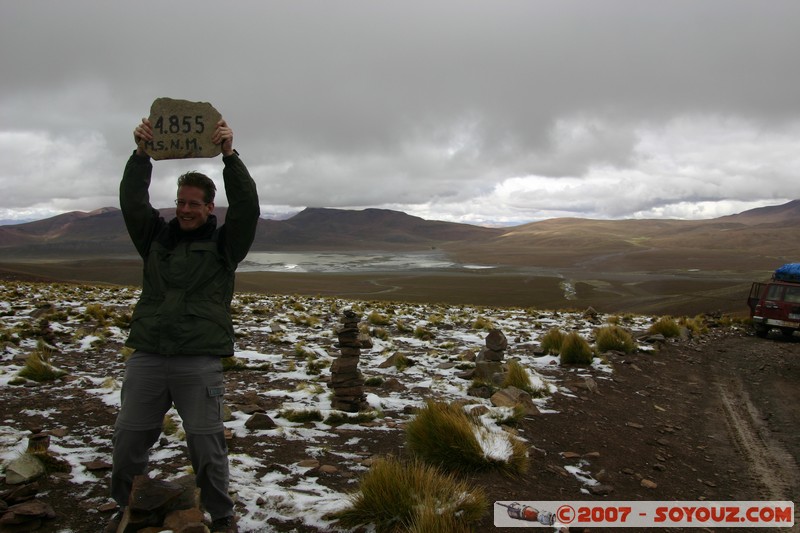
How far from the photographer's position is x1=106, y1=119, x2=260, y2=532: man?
2.89 meters

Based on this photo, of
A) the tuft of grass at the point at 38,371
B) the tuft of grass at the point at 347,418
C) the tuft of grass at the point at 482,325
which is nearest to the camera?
the tuft of grass at the point at 347,418

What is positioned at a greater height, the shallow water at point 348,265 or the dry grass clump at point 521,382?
the dry grass clump at point 521,382

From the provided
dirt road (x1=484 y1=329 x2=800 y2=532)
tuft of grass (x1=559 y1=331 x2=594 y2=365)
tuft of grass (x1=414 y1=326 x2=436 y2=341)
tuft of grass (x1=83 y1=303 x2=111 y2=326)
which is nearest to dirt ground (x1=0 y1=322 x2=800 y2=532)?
dirt road (x1=484 y1=329 x2=800 y2=532)

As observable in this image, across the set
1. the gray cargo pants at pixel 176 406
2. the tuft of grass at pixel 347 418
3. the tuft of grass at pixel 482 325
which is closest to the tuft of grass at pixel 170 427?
the tuft of grass at pixel 347 418

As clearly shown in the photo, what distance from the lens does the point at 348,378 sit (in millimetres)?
6309

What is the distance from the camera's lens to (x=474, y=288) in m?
51.2

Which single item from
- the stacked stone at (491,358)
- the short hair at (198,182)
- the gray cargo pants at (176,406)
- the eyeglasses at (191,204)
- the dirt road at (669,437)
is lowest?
the dirt road at (669,437)

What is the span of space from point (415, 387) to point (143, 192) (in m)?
5.12

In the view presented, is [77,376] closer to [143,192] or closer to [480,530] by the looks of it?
[143,192]

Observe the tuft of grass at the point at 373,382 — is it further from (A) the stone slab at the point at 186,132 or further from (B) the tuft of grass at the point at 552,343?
(A) the stone slab at the point at 186,132

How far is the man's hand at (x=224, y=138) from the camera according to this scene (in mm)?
3191

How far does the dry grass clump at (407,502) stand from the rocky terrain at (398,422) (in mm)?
173

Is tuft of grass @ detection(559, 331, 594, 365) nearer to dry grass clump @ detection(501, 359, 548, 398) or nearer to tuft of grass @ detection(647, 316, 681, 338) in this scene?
dry grass clump @ detection(501, 359, 548, 398)

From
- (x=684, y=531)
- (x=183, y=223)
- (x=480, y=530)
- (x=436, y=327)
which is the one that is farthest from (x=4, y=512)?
(x=436, y=327)
